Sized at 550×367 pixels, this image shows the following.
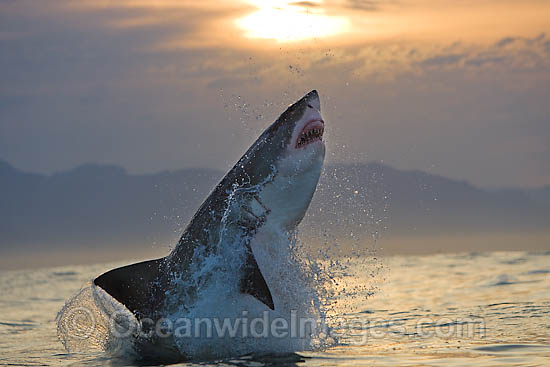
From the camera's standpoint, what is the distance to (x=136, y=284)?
13391 millimetres

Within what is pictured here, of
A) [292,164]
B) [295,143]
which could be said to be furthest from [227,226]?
[295,143]

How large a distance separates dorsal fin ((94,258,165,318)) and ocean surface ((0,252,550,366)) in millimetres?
1074

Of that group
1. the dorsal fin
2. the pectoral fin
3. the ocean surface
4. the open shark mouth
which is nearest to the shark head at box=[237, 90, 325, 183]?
the open shark mouth

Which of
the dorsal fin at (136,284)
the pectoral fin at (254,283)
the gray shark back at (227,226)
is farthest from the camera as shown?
the dorsal fin at (136,284)

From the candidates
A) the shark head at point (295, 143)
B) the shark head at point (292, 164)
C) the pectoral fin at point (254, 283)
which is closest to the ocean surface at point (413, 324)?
the pectoral fin at point (254, 283)

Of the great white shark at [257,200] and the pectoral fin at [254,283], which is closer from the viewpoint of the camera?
the pectoral fin at [254,283]

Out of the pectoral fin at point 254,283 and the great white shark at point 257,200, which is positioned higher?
the great white shark at point 257,200

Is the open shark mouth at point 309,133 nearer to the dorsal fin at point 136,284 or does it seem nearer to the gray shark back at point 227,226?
the gray shark back at point 227,226

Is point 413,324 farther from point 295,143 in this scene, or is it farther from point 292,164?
point 295,143

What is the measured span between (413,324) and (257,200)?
602cm

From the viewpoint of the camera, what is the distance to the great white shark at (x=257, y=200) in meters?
12.4

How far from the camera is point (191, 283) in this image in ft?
41.8

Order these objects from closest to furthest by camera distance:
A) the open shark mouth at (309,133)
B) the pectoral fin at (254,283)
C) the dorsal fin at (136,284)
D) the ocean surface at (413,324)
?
the pectoral fin at (254,283) → the ocean surface at (413,324) → the open shark mouth at (309,133) → the dorsal fin at (136,284)

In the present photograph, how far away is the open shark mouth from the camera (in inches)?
486
